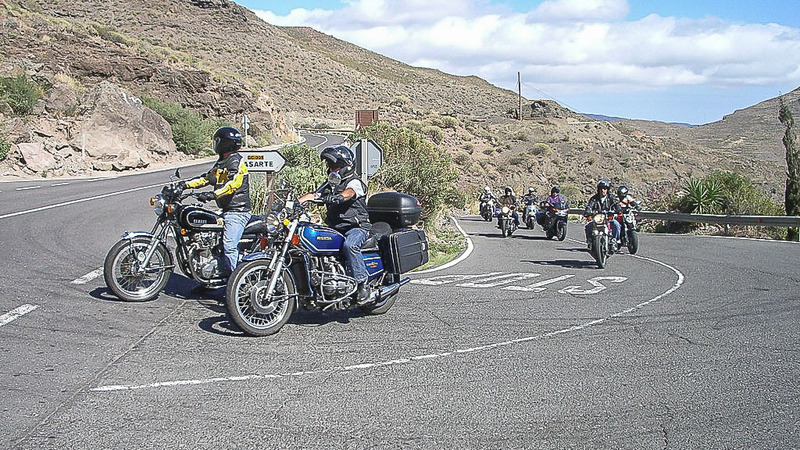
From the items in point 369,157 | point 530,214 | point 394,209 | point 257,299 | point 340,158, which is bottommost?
point 530,214

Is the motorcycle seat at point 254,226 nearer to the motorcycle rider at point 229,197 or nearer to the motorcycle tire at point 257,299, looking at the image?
the motorcycle rider at point 229,197

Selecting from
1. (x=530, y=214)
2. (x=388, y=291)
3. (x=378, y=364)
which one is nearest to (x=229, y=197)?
(x=388, y=291)

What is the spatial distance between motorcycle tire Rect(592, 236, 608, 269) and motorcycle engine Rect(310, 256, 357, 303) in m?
7.96

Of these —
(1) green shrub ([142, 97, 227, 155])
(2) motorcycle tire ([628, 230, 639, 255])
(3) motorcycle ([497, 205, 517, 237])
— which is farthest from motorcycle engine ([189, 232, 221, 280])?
(1) green shrub ([142, 97, 227, 155])

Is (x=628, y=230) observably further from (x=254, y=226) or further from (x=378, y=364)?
(x=378, y=364)

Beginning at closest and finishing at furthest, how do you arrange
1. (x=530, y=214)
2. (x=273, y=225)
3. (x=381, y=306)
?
(x=273, y=225) → (x=381, y=306) → (x=530, y=214)

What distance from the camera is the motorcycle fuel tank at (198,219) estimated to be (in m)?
8.88

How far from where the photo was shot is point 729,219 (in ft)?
77.1

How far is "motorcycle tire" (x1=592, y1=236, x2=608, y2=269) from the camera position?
49.0 ft

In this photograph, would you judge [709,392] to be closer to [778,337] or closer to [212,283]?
[778,337]

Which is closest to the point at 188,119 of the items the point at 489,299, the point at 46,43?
the point at 46,43

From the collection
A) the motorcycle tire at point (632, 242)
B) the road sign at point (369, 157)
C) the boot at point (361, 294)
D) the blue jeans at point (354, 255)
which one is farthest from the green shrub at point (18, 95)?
the boot at point (361, 294)

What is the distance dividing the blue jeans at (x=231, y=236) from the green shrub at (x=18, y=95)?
2912 centimetres

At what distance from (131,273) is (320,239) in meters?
2.33
